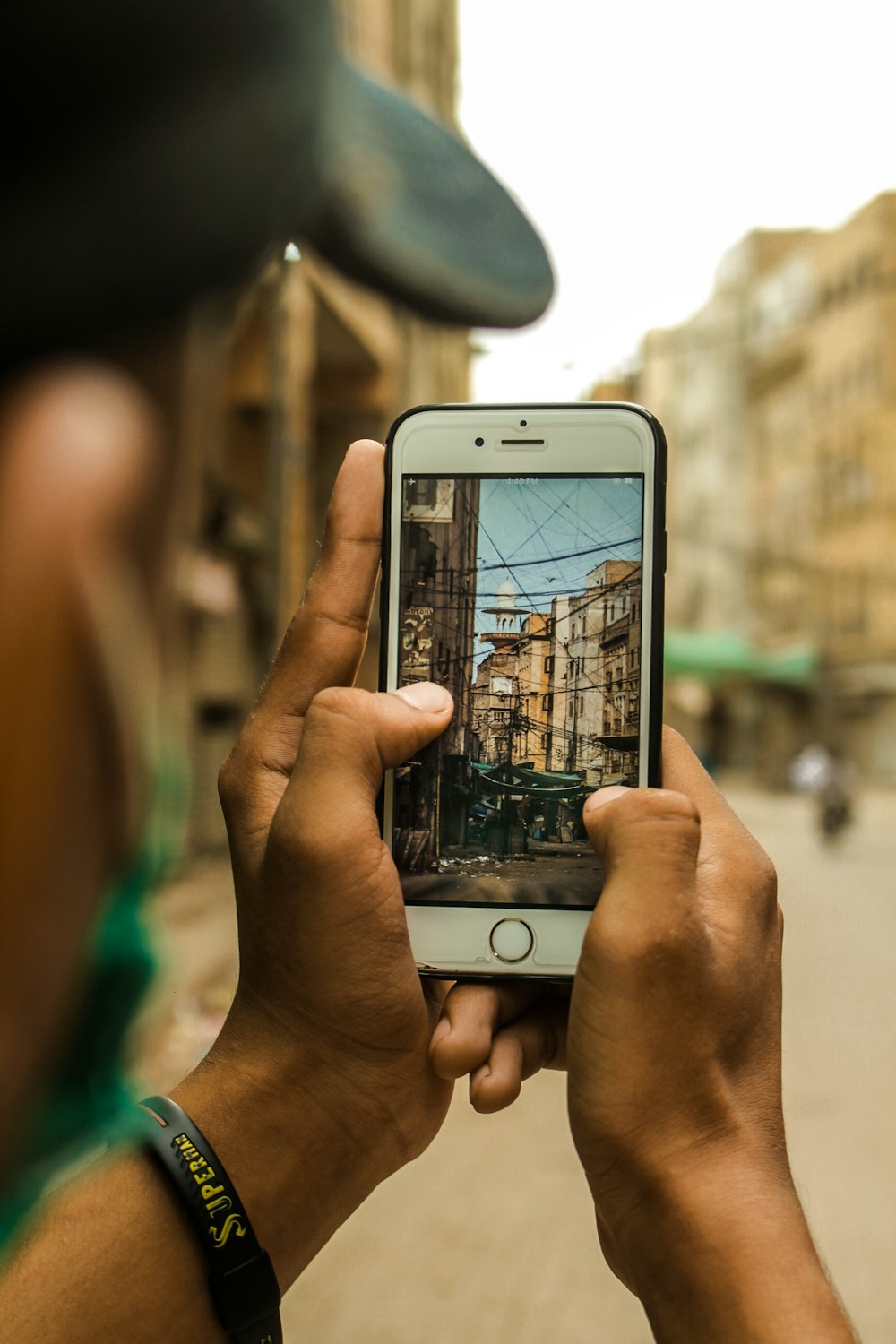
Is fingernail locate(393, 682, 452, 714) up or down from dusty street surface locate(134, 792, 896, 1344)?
up

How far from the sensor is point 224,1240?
1.08m

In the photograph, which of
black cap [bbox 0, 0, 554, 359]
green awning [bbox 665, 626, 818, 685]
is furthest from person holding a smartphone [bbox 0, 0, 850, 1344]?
green awning [bbox 665, 626, 818, 685]

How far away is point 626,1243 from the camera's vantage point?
1000 mm

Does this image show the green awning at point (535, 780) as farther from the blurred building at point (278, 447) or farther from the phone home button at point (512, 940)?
the blurred building at point (278, 447)

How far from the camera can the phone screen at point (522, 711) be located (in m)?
1.30

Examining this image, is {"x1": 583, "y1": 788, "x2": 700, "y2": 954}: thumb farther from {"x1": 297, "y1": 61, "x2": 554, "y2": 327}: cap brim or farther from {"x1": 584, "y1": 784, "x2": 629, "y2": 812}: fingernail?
{"x1": 297, "y1": 61, "x2": 554, "y2": 327}: cap brim

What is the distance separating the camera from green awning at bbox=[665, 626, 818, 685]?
106ft

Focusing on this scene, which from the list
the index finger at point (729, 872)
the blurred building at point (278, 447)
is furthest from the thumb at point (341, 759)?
the blurred building at point (278, 447)

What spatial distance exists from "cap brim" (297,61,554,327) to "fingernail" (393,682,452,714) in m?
0.35

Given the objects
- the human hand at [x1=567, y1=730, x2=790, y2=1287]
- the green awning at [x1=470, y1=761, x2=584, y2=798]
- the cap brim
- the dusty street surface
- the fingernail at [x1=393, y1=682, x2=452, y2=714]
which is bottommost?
the dusty street surface

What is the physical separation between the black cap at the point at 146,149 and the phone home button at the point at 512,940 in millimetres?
792

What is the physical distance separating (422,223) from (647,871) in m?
0.66

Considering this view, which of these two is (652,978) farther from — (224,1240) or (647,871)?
(224,1240)

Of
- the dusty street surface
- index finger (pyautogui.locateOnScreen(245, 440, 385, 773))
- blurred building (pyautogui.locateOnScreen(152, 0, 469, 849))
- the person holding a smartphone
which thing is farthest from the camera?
blurred building (pyautogui.locateOnScreen(152, 0, 469, 849))
